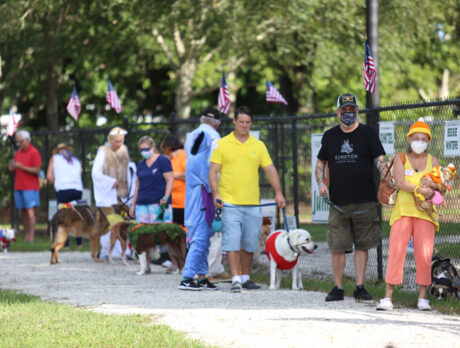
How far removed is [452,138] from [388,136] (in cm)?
124

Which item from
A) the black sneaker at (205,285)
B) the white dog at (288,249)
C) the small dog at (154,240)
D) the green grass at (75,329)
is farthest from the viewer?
the small dog at (154,240)

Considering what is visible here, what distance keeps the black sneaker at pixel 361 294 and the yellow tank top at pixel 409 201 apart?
0.96 meters

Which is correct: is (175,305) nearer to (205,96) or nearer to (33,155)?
(33,155)

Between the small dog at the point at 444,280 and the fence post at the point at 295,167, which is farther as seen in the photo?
the fence post at the point at 295,167

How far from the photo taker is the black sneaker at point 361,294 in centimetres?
931

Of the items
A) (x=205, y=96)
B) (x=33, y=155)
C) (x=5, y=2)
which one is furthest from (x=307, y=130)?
(x=205, y=96)

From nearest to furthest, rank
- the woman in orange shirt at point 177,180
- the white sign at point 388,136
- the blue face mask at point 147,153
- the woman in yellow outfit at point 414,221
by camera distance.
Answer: the woman in yellow outfit at point 414,221, the white sign at point 388,136, the blue face mask at point 147,153, the woman in orange shirt at point 177,180

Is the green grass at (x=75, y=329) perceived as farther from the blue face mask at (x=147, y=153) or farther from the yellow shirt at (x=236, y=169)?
the blue face mask at (x=147, y=153)

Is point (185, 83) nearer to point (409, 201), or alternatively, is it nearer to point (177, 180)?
point (177, 180)

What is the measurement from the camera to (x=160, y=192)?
491 inches

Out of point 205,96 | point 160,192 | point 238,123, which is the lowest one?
point 160,192

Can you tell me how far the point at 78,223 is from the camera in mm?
14469

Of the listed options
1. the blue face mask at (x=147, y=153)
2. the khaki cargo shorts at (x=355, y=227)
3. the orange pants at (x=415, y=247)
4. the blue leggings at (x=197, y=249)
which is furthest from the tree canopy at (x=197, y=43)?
the orange pants at (x=415, y=247)

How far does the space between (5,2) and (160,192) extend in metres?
15.2
